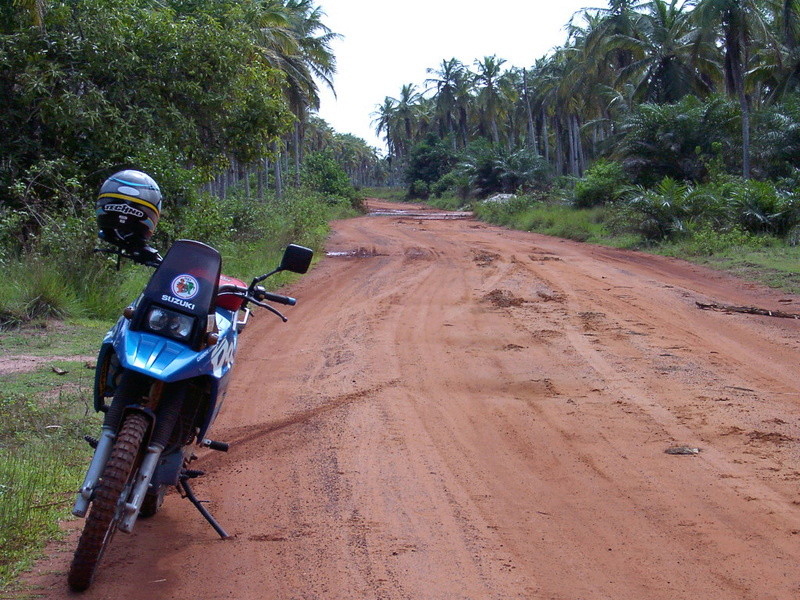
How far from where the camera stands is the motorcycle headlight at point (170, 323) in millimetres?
3773

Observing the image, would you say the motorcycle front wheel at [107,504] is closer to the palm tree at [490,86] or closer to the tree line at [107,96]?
the tree line at [107,96]

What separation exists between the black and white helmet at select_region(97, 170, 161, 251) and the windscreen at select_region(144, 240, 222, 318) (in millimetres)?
412

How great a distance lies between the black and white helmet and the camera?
4.26 metres

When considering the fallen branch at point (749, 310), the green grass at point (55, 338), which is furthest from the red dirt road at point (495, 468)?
the green grass at point (55, 338)

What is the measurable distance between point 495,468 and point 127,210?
2747 mm

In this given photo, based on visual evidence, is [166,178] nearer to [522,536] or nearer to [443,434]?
[443,434]

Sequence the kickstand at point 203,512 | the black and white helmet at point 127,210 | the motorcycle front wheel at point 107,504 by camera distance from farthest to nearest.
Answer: the black and white helmet at point 127,210
the kickstand at point 203,512
the motorcycle front wheel at point 107,504

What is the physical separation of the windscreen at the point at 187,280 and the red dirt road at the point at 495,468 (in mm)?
1244

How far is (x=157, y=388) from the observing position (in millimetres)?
3717

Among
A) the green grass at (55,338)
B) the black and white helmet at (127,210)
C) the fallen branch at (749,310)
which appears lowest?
the fallen branch at (749,310)

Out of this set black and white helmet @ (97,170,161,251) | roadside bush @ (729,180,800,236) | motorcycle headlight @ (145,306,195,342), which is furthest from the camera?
roadside bush @ (729,180,800,236)

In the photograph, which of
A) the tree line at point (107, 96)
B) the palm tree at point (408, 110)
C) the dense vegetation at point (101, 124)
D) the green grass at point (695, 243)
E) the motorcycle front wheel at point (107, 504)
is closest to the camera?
the motorcycle front wheel at point (107, 504)

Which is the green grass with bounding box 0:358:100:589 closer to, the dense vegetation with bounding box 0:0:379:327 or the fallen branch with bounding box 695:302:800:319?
the dense vegetation with bounding box 0:0:379:327

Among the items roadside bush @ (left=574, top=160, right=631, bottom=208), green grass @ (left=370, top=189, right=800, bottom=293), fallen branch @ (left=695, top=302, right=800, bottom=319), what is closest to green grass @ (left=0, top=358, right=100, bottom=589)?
fallen branch @ (left=695, top=302, right=800, bottom=319)
